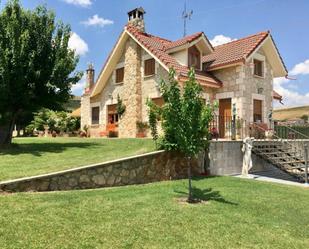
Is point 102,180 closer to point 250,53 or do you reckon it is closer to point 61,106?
point 61,106

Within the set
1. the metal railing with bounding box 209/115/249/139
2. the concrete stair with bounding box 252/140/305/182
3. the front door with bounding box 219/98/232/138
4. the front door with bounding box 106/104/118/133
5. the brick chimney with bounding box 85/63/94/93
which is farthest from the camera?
the brick chimney with bounding box 85/63/94/93

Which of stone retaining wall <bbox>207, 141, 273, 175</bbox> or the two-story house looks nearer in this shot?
stone retaining wall <bbox>207, 141, 273, 175</bbox>

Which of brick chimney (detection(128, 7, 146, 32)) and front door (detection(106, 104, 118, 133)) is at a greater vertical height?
brick chimney (detection(128, 7, 146, 32))

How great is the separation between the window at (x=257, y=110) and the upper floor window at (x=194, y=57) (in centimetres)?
408

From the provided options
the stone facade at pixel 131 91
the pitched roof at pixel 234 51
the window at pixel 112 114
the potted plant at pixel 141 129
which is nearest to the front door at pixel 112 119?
the window at pixel 112 114

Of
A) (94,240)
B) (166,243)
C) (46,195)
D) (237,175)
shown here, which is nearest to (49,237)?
(94,240)

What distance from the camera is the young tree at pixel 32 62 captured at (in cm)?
1400

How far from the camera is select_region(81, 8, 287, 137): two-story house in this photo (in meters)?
18.8

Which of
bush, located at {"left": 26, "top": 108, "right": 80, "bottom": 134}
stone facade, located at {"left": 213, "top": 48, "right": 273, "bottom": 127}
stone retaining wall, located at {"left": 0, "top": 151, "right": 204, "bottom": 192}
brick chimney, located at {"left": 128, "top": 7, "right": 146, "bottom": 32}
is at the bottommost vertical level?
stone retaining wall, located at {"left": 0, "top": 151, "right": 204, "bottom": 192}

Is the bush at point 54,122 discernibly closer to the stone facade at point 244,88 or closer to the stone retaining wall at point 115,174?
the stone facade at point 244,88

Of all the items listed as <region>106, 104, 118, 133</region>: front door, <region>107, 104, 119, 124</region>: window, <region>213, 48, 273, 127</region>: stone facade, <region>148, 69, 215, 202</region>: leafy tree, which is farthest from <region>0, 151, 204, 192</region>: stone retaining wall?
<region>107, 104, 119, 124</region>: window

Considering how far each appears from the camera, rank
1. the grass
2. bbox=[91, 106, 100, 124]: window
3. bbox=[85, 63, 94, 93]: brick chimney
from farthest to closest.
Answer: bbox=[85, 63, 94, 93]: brick chimney < bbox=[91, 106, 100, 124]: window < the grass

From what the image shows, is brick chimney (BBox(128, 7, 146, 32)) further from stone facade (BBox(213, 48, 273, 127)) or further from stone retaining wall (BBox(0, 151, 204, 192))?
stone retaining wall (BBox(0, 151, 204, 192))

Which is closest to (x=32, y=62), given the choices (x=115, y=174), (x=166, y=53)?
(x=115, y=174)
